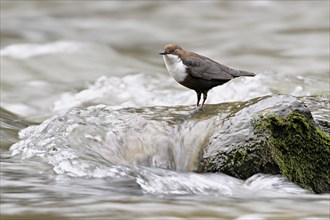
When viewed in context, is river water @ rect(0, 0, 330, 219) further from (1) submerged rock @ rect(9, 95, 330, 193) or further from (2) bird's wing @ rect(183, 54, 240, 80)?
(2) bird's wing @ rect(183, 54, 240, 80)

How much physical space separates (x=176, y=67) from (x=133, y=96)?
11.5 feet

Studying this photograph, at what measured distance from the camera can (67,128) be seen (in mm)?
5906

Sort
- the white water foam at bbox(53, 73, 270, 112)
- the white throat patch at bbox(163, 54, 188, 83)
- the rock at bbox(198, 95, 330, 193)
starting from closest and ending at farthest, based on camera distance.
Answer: the rock at bbox(198, 95, 330, 193), the white throat patch at bbox(163, 54, 188, 83), the white water foam at bbox(53, 73, 270, 112)

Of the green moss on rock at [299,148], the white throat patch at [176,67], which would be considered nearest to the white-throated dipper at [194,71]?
the white throat patch at [176,67]

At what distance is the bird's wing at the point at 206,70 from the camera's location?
6.02 meters

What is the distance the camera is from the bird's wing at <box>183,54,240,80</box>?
6023 mm

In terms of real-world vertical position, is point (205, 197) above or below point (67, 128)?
below

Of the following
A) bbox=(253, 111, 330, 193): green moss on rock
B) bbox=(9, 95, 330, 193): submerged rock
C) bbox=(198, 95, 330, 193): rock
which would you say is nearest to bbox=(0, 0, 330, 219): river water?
bbox=(9, 95, 330, 193): submerged rock

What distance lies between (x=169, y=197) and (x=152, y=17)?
9.40 metres

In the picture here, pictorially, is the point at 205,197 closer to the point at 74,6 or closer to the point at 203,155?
the point at 203,155

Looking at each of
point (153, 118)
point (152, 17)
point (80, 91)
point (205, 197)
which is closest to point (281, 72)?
point (80, 91)

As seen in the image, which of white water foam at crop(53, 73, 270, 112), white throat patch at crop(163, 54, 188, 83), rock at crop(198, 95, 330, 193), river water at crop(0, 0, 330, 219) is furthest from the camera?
white water foam at crop(53, 73, 270, 112)

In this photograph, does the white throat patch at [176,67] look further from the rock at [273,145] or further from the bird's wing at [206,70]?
the rock at [273,145]

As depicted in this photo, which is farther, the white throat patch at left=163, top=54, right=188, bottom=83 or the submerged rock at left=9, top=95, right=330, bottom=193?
the white throat patch at left=163, top=54, right=188, bottom=83
